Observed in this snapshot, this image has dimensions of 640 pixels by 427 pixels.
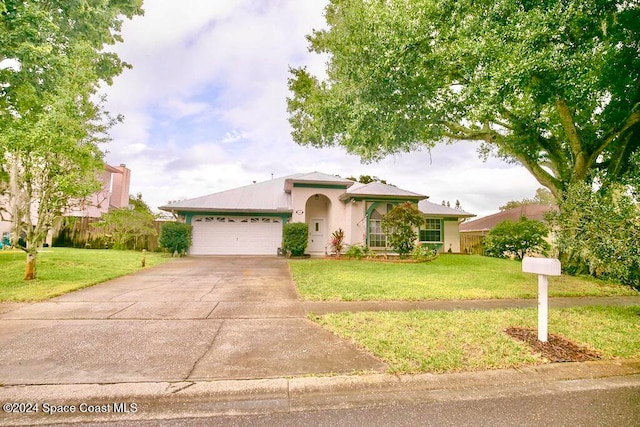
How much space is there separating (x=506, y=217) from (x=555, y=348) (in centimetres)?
2874

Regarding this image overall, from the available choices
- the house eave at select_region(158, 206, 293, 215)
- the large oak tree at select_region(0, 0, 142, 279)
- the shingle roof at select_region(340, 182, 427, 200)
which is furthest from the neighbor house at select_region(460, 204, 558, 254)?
the large oak tree at select_region(0, 0, 142, 279)

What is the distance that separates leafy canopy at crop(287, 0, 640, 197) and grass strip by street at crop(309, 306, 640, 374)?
3030 millimetres

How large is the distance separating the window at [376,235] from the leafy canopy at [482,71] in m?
6.25

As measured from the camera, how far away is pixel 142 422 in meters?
2.42

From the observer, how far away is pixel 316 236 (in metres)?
19.1

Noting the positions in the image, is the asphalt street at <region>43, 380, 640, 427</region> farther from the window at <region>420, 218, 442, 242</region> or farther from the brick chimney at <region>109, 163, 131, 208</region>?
the brick chimney at <region>109, 163, 131, 208</region>

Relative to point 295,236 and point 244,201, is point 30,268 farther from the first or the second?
point 244,201

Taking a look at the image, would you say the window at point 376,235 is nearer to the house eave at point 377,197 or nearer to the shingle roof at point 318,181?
the house eave at point 377,197

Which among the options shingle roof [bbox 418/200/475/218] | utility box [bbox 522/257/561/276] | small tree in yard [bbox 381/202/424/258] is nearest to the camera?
utility box [bbox 522/257/561/276]

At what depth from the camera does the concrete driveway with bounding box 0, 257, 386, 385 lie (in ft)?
10.4

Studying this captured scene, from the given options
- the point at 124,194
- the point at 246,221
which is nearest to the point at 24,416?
the point at 246,221

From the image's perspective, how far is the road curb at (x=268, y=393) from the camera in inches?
102

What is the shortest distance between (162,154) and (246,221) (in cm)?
1722

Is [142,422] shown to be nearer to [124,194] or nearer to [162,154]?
[162,154]
